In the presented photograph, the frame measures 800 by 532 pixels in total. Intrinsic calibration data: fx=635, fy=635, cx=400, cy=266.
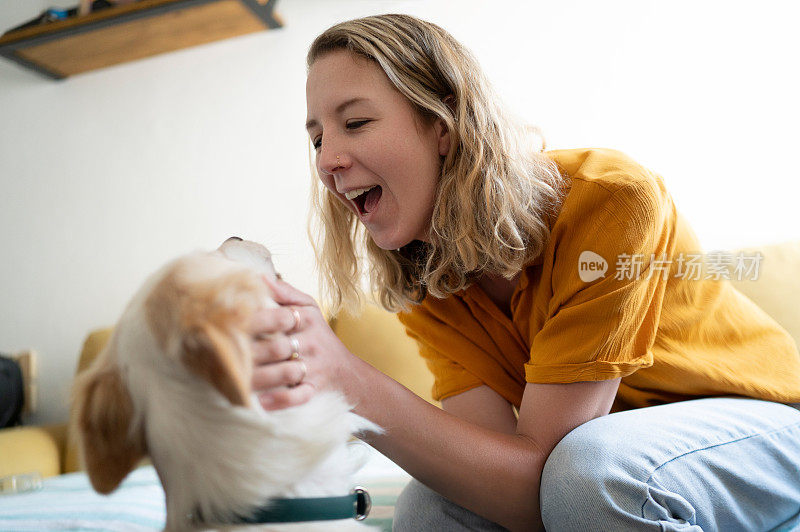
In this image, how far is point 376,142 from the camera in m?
1.00

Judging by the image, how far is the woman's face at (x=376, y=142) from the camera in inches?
39.6

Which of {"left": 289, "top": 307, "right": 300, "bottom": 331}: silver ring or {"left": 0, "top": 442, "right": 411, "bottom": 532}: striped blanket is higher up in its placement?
{"left": 289, "top": 307, "right": 300, "bottom": 331}: silver ring

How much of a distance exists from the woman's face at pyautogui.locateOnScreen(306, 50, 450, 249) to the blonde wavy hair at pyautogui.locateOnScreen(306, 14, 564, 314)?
0.07 feet

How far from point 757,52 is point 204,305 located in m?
2.18

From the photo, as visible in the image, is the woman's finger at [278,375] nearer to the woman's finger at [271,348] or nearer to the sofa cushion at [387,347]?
the woman's finger at [271,348]

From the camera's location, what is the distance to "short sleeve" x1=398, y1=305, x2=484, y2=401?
3.93 ft

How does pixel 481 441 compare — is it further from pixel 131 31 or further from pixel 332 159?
pixel 131 31

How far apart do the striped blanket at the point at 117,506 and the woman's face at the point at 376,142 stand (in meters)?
0.47

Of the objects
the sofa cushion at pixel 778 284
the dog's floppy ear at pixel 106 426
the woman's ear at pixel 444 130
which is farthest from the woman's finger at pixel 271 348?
the sofa cushion at pixel 778 284

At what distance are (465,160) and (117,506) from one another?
3.31 ft

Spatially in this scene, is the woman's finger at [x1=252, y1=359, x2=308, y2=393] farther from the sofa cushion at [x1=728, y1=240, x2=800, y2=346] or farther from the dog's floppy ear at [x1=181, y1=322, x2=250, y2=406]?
the sofa cushion at [x1=728, y1=240, x2=800, y2=346]

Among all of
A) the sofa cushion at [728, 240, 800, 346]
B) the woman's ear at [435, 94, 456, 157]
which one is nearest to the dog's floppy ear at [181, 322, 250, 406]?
the woman's ear at [435, 94, 456, 157]

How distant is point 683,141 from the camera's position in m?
2.17

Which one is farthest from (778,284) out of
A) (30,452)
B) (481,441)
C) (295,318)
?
(30,452)
